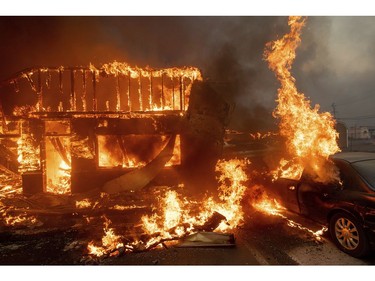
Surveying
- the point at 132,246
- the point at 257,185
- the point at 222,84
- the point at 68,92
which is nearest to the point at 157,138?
the point at 222,84

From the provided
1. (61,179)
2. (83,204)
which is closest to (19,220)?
(83,204)

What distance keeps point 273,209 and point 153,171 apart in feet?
13.0

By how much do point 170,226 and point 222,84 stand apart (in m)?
6.01

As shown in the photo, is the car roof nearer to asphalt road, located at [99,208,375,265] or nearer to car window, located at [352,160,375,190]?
car window, located at [352,160,375,190]

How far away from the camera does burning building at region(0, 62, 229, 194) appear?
8570 mm

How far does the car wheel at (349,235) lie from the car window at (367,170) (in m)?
0.67

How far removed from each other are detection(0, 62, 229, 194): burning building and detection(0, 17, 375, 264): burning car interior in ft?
0.12

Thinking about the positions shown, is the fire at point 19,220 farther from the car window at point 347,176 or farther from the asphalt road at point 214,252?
the car window at point 347,176

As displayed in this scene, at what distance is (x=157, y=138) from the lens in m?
9.23

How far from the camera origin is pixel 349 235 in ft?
14.2

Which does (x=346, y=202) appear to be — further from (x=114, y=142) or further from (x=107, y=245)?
(x=114, y=142)

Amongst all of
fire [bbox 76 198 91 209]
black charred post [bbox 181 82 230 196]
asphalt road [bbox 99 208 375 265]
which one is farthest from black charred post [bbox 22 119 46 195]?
asphalt road [bbox 99 208 375 265]

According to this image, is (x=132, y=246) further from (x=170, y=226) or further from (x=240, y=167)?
(x=240, y=167)

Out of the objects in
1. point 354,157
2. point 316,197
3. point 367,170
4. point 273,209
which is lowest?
point 273,209
